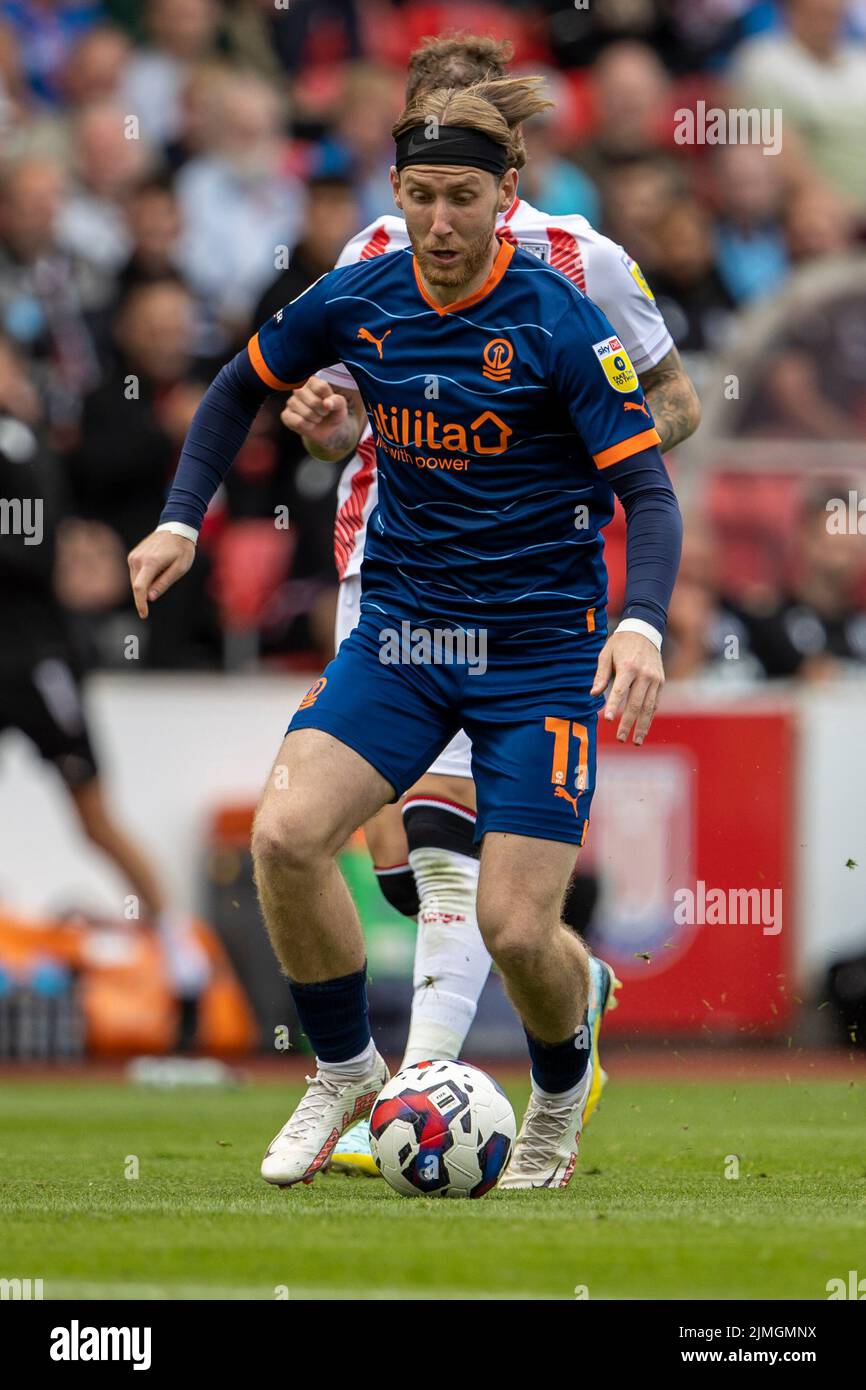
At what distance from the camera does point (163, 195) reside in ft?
44.2

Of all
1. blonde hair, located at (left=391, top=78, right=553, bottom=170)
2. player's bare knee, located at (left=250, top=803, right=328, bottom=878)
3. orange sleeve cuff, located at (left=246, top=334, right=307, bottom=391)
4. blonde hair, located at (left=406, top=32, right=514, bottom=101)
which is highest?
blonde hair, located at (left=406, top=32, right=514, bottom=101)

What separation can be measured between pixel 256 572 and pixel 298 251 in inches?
66.9

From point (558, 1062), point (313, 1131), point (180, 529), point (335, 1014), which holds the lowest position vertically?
point (313, 1131)

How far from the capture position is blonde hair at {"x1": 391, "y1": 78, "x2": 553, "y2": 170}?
5.73 meters

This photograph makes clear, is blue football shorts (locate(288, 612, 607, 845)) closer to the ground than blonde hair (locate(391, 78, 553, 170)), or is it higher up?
closer to the ground

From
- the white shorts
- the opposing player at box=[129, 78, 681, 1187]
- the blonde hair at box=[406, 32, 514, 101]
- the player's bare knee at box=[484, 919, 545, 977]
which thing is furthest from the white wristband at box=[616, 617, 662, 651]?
the blonde hair at box=[406, 32, 514, 101]

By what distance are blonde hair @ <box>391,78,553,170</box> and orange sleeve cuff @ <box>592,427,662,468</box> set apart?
0.79 m

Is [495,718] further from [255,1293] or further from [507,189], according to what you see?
[255,1293]

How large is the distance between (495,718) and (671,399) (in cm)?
124

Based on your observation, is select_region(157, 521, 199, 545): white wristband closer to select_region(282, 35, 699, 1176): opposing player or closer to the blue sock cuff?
select_region(282, 35, 699, 1176): opposing player

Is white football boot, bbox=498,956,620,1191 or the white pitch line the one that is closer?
the white pitch line

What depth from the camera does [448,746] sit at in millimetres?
6953

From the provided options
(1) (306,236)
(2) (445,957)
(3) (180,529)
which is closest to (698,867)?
(1) (306,236)
